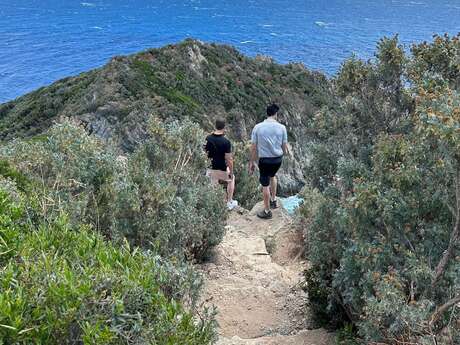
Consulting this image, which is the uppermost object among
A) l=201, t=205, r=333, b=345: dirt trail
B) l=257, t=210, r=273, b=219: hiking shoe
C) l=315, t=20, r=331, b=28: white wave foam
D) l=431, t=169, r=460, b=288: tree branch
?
l=315, t=20, r=331, b=28: white wave foam

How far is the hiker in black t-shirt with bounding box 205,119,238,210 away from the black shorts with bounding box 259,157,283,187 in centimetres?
69

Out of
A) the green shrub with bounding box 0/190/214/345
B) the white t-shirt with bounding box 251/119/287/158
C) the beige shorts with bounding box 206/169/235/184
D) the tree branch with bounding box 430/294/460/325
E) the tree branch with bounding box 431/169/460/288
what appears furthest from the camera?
the beige shorts with bounding box 206/169/235/184

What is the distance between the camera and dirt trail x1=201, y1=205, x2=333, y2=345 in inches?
217

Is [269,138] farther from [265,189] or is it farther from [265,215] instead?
[265,215]

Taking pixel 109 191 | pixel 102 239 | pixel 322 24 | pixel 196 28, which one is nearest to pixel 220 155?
pixel 109 191

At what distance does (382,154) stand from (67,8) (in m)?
142

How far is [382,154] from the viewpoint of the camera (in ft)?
14.5

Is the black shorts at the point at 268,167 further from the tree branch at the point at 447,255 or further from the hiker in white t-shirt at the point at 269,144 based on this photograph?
the tree branch at the point at 447,255

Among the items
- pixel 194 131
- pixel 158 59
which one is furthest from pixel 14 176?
pixel 158 59

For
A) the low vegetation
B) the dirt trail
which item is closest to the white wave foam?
the dirt trail

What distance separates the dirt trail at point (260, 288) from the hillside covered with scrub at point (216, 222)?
0.37 m

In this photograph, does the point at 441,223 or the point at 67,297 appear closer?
the point at 67,297

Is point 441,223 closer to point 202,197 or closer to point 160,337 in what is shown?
point 160,337

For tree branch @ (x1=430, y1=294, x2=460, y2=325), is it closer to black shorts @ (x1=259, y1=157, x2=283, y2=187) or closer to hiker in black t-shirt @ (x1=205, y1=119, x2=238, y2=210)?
black shorts @ (x1=259, y1=157, x2=283, y2=187)
